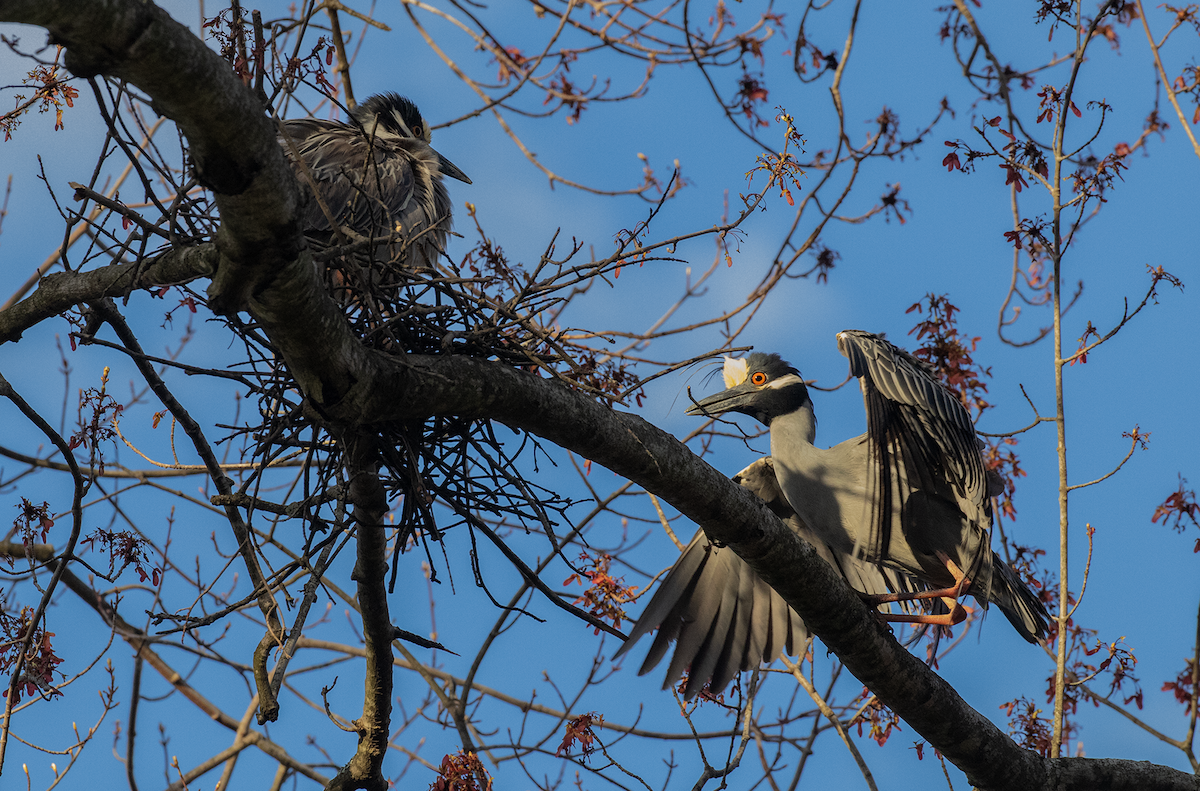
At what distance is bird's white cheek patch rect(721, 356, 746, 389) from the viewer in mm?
4688

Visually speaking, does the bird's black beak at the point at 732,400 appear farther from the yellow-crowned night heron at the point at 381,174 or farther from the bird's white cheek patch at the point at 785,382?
the yellow-crowned night heron at the point at 381,174

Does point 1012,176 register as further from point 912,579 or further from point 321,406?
point 321,406

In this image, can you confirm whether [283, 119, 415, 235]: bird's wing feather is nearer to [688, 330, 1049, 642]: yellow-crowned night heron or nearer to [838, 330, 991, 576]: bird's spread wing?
[688, 330, 1049, 642]: yellow-crowned night heron

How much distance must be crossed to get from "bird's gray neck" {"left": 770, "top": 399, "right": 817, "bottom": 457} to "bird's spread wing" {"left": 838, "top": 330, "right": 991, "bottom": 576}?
412 mm

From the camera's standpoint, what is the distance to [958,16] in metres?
4.88

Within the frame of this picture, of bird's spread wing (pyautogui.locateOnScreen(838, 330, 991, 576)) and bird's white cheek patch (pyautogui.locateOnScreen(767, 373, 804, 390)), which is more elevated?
bird's white cheek patch (pyautogui.locateOnScreen(767, 373, 804, 390))

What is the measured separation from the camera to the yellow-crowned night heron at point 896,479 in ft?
12.2

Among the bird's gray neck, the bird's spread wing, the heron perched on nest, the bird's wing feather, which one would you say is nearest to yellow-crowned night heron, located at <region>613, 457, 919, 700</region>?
the bird's gray neck

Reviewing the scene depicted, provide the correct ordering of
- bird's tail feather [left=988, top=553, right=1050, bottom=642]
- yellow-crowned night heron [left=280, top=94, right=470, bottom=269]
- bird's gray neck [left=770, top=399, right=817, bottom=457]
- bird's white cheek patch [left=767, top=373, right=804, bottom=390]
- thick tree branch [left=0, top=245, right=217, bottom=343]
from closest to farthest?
thick tree branch [left=0, top=245, right=217, bottom=343]
yellow-crowned night heron [left=280, top=94, right=470, bottom=269]
bird's tail feather [left=988, top=553, right=1050, bottom=642]
bird's gray neck [left=770, top=399, right=817, bottom=457]
bird's white cheek patch [left=767, top=373, right=804, bottom=390]

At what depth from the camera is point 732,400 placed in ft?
15.1

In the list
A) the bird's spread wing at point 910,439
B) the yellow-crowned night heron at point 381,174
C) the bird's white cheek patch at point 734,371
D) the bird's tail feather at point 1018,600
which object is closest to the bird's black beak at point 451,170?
the yellow-crowned night heron at point 381,174

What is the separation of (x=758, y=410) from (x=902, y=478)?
Result: 2.42 feet

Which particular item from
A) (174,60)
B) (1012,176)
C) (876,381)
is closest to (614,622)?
(876,381)

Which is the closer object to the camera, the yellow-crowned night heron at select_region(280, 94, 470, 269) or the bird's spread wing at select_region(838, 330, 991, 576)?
the bird's spread wing at select_region(838, 330, 991, 576)
